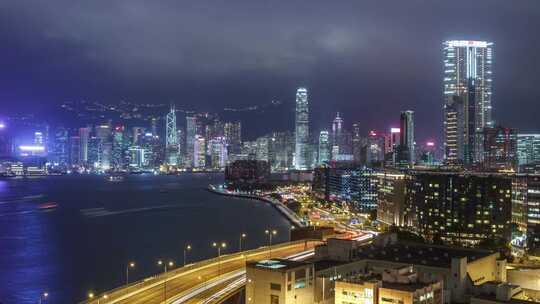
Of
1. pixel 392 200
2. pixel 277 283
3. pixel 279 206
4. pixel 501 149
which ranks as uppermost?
pixel 501 149

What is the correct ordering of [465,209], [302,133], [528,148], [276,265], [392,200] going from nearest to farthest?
[276,265] → [465,209] → [392,200] → [528,148] → [302,133]

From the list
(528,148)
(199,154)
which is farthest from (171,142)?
(528,148)

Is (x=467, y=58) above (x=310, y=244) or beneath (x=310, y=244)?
above

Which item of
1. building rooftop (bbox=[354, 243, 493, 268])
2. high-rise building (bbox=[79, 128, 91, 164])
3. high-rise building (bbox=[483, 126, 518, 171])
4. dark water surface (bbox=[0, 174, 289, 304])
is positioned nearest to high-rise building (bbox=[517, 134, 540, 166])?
high-rise building (bbox=[483, 126, 518, 171])

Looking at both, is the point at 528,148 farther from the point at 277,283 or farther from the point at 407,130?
the point at 277,283

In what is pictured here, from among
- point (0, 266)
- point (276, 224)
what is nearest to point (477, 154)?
point (276, 224)

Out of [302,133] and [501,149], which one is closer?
[501,149]

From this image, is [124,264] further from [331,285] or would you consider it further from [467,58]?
[467,58]

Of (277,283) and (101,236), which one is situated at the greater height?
(277,283)
